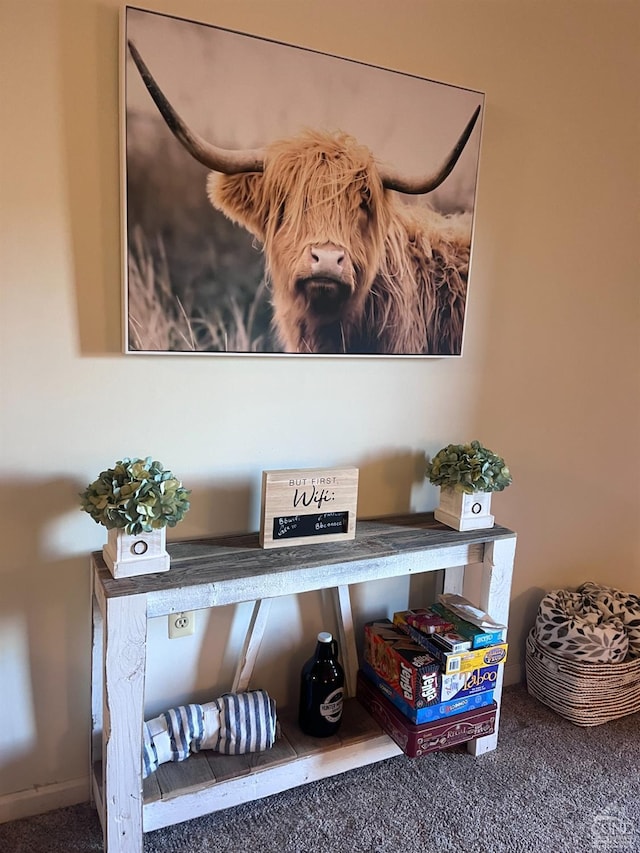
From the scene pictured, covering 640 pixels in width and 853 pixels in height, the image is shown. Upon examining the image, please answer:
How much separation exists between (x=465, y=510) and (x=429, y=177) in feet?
3.11

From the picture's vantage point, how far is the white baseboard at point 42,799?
159cm

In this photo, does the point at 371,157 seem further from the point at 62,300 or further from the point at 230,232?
the point at 62,300

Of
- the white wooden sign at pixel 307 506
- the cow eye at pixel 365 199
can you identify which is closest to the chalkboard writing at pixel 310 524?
the white wooden sign at pixel 307 506

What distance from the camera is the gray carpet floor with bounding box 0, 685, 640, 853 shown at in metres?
1.56

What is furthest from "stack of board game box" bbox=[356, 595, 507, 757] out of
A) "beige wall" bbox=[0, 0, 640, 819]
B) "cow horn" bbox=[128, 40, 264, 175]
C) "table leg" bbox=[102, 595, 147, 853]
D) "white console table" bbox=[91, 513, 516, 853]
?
"cow horn" bbox=[128, 40, 264, 175]

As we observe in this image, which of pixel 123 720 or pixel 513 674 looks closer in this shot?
pixel 123 720

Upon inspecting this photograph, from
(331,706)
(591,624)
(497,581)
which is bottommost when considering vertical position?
(331,706)

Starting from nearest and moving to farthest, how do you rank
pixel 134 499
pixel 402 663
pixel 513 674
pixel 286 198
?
pixel 134 499 → pixel 286 198 → pixel 402 663 → pixel 513 674

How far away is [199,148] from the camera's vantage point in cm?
147

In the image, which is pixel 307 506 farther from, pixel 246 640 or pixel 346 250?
pixel 346 250

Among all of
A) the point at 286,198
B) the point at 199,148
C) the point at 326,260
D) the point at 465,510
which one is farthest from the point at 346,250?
the point at 465,510

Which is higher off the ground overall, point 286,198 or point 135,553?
point 286,198

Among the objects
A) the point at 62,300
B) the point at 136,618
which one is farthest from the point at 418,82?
the point at 136,618

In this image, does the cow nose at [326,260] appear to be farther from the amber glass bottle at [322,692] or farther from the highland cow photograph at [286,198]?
the amber glass bottle at [322,692]
